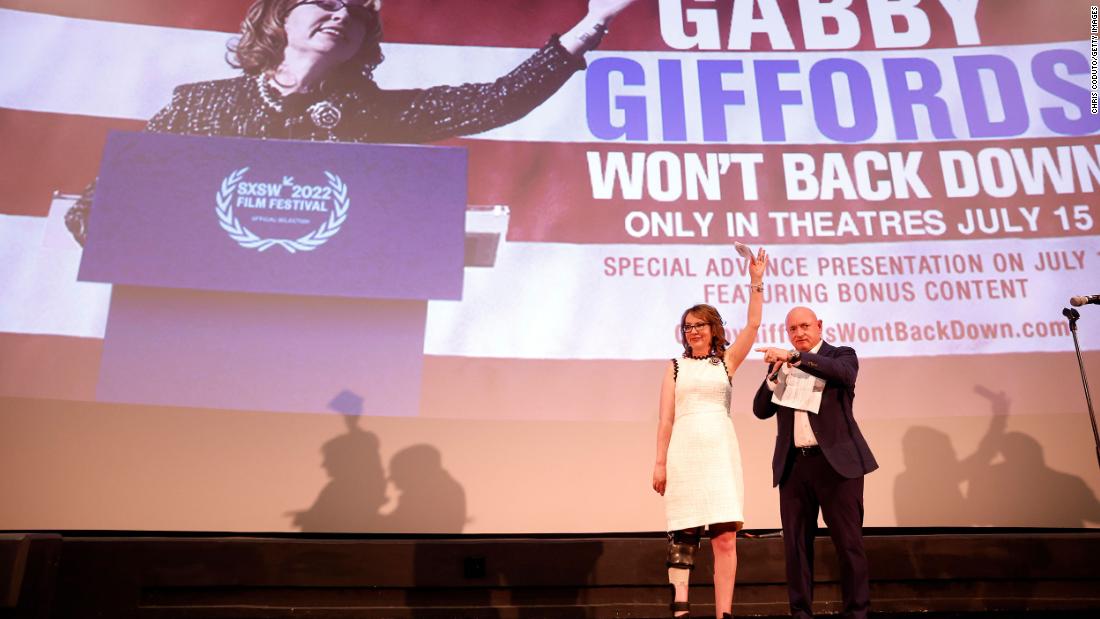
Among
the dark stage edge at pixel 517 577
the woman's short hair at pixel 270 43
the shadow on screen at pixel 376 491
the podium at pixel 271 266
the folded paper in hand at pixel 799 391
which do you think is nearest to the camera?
the folded paper in hand at pixel 799 391

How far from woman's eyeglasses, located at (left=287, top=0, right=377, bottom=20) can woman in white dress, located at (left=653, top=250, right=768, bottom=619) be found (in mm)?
2597

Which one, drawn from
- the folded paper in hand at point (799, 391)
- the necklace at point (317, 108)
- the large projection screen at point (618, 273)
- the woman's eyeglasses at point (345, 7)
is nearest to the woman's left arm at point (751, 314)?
the folded paper in hand at point (799, 391)

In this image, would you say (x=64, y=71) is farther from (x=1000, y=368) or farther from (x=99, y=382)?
(x=1000, y=368)

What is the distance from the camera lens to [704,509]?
91.0 inches

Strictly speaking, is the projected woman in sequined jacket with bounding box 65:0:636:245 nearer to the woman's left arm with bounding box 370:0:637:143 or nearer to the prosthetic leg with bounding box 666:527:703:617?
the woman's left arm with bounding box 370:0:637:143

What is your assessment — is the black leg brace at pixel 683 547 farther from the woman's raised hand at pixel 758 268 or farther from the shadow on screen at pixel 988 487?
the shadow on screen at pixel 988 487

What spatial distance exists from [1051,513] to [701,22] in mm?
2861

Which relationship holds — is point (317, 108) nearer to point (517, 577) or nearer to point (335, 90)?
point (335, 90)

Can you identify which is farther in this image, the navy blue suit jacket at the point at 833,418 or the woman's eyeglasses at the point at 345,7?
the woman's eyeglasses at the point at 345,7

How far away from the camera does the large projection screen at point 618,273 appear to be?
342 centimetres

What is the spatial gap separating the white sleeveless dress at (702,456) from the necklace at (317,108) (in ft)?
7.52

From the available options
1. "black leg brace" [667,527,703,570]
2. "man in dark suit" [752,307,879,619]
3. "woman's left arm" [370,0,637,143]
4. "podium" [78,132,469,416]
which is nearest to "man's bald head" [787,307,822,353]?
"man in dark suit" [752,307,879,619]

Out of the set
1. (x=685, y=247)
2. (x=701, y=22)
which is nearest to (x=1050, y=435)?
(x=685, y=247)

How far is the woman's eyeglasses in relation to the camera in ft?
13.3
